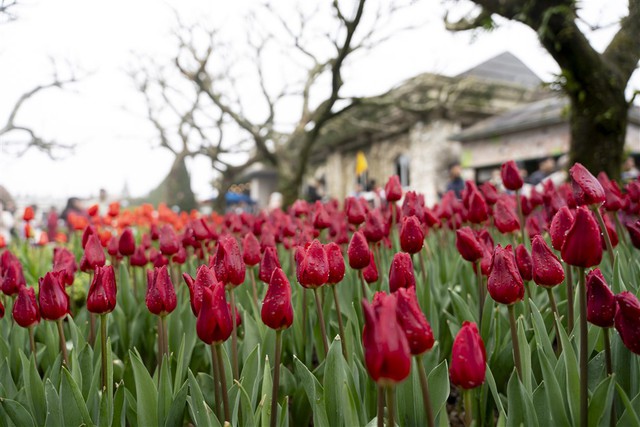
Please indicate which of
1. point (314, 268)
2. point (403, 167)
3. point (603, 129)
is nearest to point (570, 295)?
point (314, 268)

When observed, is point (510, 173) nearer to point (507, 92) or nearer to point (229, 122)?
point (229, 122)

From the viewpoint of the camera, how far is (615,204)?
200 centimetres

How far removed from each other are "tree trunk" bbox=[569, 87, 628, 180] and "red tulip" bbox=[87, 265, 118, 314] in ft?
14.0

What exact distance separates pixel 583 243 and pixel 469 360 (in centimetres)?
30

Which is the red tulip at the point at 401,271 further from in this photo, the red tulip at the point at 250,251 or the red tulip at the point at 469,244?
the red tulip at the point at 250,251

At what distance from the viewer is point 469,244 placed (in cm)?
152

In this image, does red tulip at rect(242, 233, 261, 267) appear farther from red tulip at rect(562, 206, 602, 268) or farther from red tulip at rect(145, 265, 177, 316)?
red tulip at rect(562, 206, 602, 268)

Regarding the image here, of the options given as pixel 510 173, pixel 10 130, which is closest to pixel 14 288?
pixel 510 173

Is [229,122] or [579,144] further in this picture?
[229,122]

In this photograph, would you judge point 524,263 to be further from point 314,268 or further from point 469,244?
point 314,268

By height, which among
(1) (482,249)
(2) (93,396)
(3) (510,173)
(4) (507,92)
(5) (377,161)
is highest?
(4) (507,92)

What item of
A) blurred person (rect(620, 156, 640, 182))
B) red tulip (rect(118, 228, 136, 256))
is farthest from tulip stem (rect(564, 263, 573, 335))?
blurred person (rect(620, 156, 640, 182))

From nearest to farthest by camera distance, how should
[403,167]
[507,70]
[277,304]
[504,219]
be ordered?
[277,304] < [504,219] < [403,167] < [507,70]

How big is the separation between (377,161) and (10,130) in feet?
46.8
